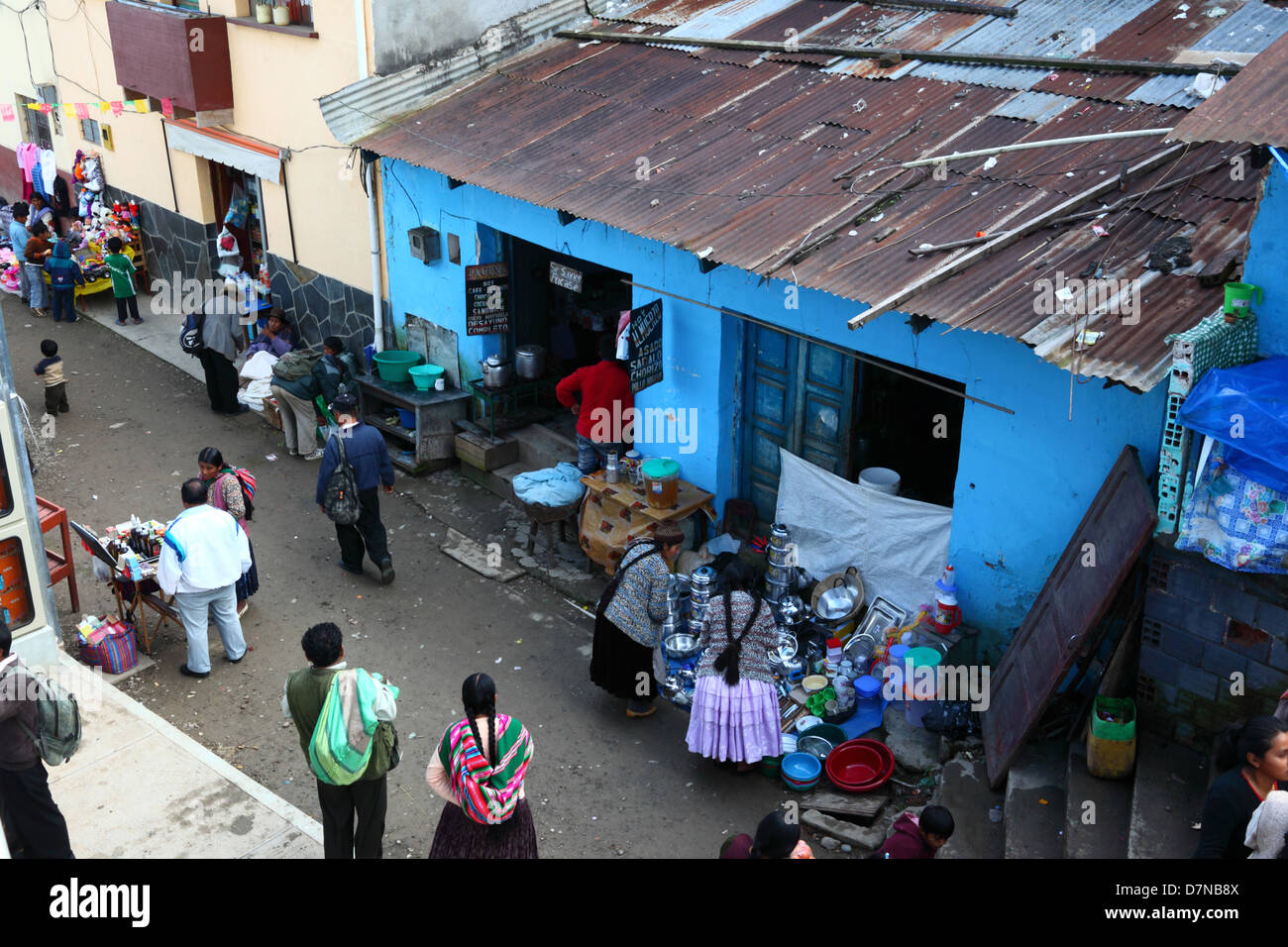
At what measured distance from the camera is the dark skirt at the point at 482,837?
247 inches

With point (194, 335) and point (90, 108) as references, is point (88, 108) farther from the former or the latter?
point (194, 335)

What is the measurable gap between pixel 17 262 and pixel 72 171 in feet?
6.18

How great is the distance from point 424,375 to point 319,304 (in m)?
2.82

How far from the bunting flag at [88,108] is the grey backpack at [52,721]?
11.0m

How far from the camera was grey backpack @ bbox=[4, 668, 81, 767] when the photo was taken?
6586 mm

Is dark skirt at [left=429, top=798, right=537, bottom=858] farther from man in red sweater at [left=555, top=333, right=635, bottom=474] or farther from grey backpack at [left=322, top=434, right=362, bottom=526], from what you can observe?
man in red sweater at [left=555, top=333, right=635, bottom=474]

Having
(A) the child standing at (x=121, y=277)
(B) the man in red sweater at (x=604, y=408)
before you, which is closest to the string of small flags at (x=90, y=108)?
(A) the child standing at (x=121, y=277)

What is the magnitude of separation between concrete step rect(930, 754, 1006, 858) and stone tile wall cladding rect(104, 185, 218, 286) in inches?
525

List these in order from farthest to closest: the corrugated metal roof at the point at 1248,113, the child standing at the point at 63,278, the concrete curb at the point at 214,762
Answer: the child standing at the point at 63,278
the concrete curb at the point at 214,762
the corrugated metal roof at the point at 1248,113

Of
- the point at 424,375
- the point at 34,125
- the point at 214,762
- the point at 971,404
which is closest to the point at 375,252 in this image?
the point at 424,375

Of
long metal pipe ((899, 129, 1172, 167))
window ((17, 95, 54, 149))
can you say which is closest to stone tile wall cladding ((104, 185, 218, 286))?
window ((17, 95, 54, 149))

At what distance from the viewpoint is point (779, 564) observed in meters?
10.3

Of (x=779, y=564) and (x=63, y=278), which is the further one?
(x=63, y=278)

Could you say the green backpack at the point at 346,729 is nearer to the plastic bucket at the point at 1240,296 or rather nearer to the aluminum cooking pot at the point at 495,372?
the plastic bucket at the point at 1240,296
